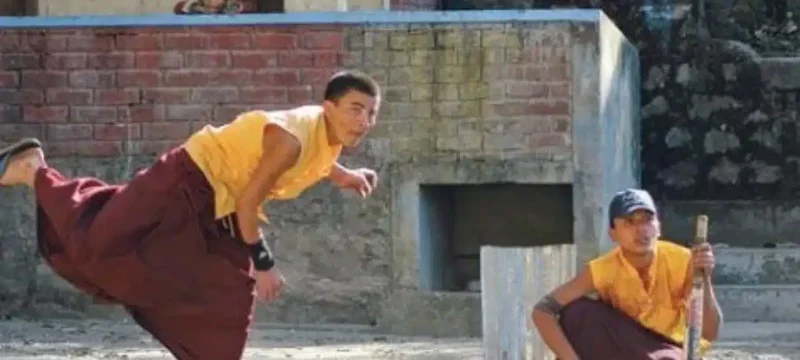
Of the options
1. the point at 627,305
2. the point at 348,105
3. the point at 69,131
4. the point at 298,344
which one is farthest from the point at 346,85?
the point at 69,131

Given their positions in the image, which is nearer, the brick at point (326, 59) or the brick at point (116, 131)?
the brick at point (326, 59)

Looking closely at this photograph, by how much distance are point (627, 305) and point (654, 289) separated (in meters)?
0.12

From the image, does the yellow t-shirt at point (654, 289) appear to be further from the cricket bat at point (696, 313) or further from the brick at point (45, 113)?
the brick at point (45, 113)

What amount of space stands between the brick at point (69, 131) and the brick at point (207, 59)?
0.63 m

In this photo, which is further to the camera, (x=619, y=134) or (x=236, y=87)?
(x=619, y=134)

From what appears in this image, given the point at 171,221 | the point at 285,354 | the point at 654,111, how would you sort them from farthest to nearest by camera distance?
the point at 654,111 → the point at 285,354 → the point at 171,221

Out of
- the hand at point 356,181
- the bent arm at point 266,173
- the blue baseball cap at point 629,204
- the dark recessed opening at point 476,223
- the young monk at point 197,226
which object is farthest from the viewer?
the dark recessed opening at point 476,223

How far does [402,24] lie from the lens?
10070 millimetres

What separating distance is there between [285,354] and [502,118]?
5.88 feet

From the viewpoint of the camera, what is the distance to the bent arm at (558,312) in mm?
6694

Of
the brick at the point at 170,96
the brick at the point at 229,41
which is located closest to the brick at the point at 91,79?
the brick at the point at 170,96

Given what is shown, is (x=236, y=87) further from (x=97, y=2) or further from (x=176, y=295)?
(x=176, y=295)

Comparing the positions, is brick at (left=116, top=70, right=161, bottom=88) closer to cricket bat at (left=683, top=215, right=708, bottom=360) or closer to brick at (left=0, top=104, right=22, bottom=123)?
brick at (left=0, top=104, right=22, bottom=123)

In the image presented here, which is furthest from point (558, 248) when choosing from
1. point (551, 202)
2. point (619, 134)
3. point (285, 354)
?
point (619, 134)
